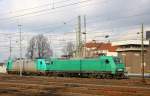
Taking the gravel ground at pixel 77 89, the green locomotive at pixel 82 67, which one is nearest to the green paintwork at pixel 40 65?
the green locomotive at pixel 82 67

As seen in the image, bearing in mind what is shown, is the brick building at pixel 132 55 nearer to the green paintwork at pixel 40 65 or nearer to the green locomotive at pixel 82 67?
the green paintwork at pixel 40 65

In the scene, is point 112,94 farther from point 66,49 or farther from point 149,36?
point 66,49

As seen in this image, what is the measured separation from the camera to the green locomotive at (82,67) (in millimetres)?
51531

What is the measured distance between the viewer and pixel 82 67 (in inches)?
2175

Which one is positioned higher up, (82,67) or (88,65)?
(88,65)

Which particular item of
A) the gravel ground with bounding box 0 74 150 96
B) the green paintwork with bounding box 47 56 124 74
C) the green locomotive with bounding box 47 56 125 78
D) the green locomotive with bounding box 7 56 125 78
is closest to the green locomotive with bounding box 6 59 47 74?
the green locomotive with bounding box 7 56 125 78

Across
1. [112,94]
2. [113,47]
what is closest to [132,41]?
[113,47]

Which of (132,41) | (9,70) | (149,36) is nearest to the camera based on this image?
(9,70)

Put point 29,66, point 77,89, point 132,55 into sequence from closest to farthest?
point 77,89 → point 29,66 → point 132,55

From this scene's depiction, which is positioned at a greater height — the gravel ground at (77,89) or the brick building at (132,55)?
the brick building at (132,55)

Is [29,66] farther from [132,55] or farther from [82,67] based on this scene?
[132,55]

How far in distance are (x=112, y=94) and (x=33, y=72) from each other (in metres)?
45.4

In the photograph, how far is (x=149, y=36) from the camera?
367ft

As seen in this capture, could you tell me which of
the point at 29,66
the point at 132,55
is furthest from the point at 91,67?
the point at 132,55
